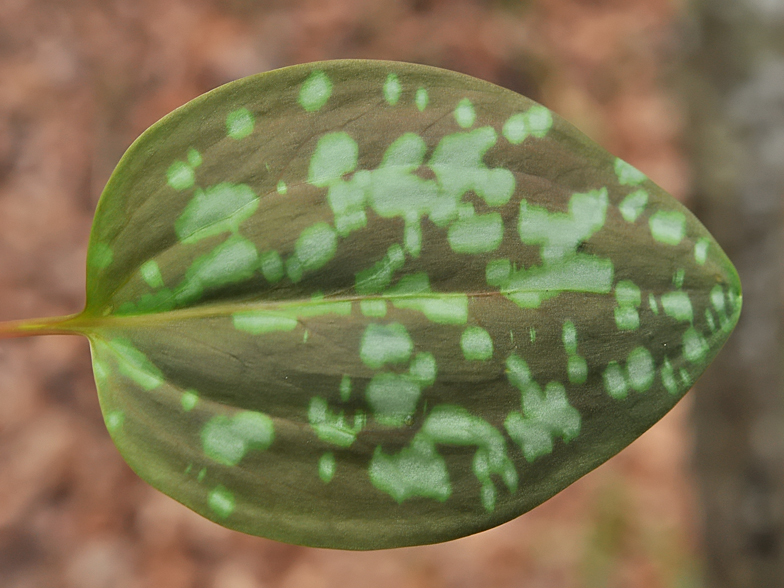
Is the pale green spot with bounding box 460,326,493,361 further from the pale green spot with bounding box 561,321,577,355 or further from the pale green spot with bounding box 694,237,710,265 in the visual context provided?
the pale green spot with bounding box 694,237,710,265

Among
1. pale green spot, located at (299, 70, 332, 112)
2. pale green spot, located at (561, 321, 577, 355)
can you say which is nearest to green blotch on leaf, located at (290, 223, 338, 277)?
pale green spot, located at (299, 70, 332, 112)

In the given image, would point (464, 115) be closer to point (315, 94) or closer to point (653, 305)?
point (315, 94)

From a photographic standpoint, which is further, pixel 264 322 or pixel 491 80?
pixel 491 80

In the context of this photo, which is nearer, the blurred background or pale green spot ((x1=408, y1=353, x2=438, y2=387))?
pale green spot ((x1=408, y1=353, x2=438, y2=387))

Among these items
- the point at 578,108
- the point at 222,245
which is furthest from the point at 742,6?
the point at 222,245

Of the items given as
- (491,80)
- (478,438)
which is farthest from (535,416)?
(491,80)

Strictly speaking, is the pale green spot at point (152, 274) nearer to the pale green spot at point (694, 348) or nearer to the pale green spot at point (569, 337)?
the pale green spot at point (569, 337)
